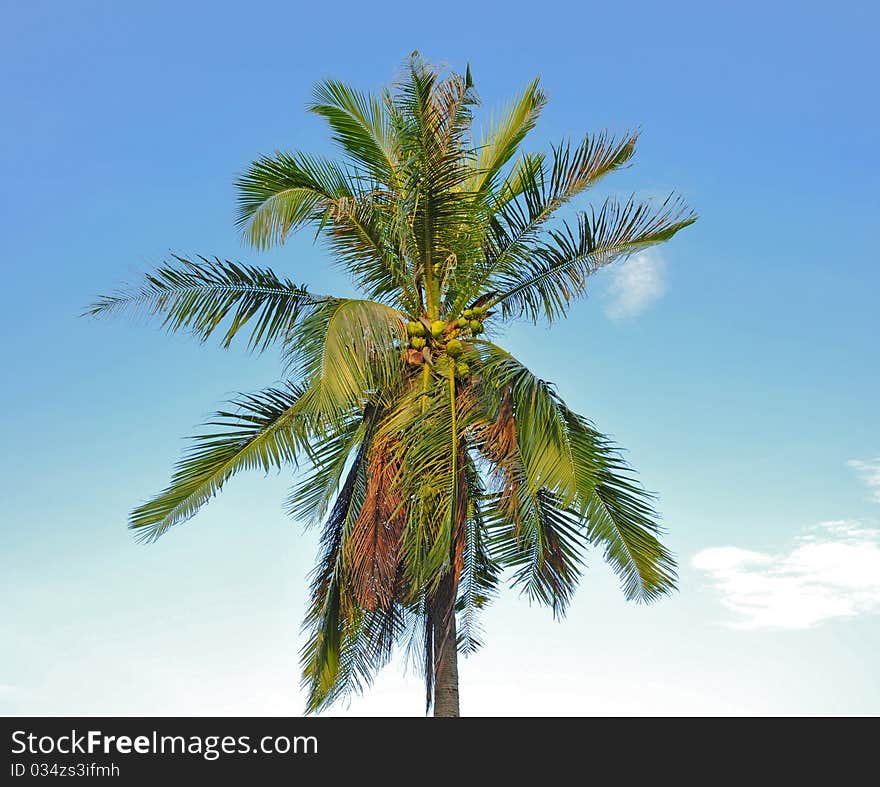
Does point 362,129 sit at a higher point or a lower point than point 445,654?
higher

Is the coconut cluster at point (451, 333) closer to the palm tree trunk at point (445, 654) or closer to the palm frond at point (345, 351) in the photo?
the palm frond at point (345, 351)

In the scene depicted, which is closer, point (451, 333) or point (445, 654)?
point (445, 654)

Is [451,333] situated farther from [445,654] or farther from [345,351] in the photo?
[445,654]

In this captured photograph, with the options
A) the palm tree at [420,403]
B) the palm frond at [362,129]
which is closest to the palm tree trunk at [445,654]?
the palm tree at [420,403]

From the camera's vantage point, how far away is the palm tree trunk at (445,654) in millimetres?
10383

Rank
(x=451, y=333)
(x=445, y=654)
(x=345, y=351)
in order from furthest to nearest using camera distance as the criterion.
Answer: (x=451, y=333) < (x=445, y=654) < (x=345, y=351)

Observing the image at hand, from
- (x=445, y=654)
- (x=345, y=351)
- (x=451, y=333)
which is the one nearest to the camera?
(x=345, y=351)

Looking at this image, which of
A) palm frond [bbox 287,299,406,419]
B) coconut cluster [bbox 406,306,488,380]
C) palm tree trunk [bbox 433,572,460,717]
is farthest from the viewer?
coconut cluster [bbox 406,306,488,380]

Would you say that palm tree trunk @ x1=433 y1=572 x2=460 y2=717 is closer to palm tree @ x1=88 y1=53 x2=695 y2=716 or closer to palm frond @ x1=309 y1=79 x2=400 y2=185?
palm tree @ x1=88 y1=53 x2=695 y2=716

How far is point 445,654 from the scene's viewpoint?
34.4 feet

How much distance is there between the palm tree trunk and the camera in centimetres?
1038

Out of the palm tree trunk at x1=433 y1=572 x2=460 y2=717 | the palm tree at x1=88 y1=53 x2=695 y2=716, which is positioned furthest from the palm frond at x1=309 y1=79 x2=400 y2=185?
the palm tree trunk at x1=433 y1=572 x2=460 y2=717

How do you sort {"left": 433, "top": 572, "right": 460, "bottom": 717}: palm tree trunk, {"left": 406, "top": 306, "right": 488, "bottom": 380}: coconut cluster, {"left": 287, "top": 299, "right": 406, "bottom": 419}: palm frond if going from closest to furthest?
{"left": 287, "top": 299, "right": 406, "bottom": 419}: palm frond → {"left": 433, "top": 572, "right": 460, "bottom": 717}: palm tree trunk → {"left": 406, "top": 306, "right": 488, "bottom": 380}: coconut cluster

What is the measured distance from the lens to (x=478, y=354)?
10.8 metres
